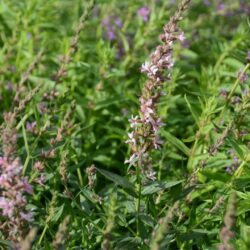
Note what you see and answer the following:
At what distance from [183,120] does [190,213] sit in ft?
5.35

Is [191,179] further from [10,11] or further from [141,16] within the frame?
[10,11]

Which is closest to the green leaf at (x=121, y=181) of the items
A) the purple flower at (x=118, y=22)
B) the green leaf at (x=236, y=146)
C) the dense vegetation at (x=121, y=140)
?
the dense vegetation at (x=121, y=140)

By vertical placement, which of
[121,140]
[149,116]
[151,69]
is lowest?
[121,140]

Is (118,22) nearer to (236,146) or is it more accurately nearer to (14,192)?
(236,146)

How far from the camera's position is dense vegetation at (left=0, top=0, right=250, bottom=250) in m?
2.44

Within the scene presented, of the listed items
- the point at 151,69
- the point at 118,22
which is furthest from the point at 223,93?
the point at 118,22

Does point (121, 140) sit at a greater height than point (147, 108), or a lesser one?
lesser

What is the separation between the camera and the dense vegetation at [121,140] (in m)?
2.44

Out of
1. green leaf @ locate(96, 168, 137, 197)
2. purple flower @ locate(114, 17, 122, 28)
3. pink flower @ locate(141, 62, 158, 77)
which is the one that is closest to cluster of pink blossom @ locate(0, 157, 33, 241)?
green leaf @ locate(96, 168, 137, 197)

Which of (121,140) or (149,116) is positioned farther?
(121,140)

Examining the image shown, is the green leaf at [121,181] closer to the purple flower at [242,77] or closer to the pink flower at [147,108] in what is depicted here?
the pink flower at [147,108]

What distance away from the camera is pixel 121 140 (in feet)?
13.7

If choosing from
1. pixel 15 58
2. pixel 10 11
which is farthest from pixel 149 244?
pixel 10 11

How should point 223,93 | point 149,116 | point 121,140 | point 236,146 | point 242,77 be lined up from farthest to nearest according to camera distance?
1. point 121,140
2. point 223,93
3. point 242,77
4. point 236,146
5. point 149,116
